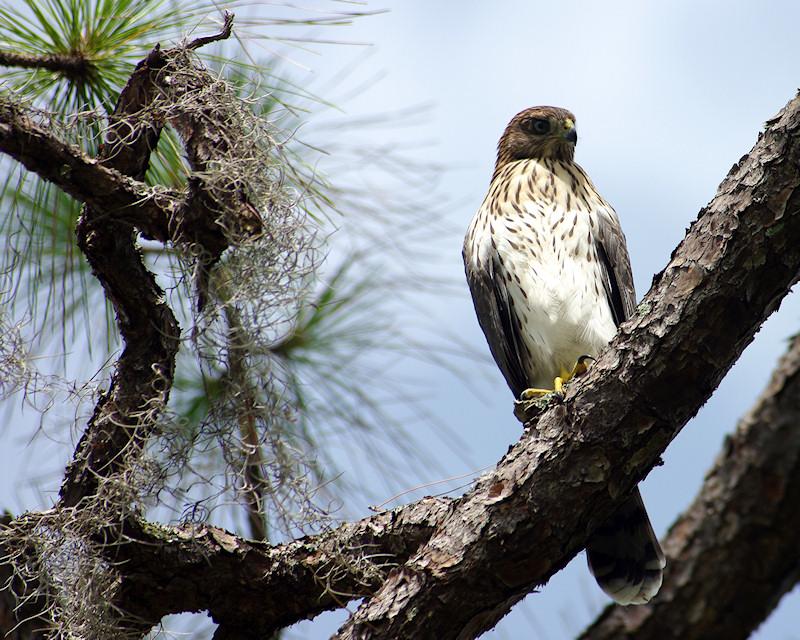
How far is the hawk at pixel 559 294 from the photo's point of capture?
3.29m

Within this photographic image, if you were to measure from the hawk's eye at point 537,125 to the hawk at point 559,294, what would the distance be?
1.33 ft

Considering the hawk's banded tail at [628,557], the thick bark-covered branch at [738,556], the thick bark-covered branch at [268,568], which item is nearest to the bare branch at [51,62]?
the thick bark-covered branch at [268,568]

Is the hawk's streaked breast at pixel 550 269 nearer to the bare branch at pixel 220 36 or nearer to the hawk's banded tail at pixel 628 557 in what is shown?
the hawk's banded tail at pixel 628 557

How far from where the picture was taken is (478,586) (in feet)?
8.32

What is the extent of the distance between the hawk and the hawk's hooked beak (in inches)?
11.6

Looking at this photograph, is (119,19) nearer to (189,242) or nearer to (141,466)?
(189,242)

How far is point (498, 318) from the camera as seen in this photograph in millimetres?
3697

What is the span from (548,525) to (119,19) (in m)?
1.99

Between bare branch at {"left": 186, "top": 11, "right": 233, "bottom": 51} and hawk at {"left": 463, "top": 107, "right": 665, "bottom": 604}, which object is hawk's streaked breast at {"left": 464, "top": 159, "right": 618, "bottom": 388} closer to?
hawk at {"left": 463, "top": 107, "right": 665, "bottom": 604}

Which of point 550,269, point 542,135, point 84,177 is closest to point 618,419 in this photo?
point 550,269

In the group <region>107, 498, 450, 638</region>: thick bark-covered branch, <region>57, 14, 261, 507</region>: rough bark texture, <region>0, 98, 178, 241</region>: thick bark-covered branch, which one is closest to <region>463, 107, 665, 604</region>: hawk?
<region>107, 498, 450, 638</region>: thick bark-covered branch

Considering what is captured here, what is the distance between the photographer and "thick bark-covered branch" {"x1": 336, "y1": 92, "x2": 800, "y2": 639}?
234 cm

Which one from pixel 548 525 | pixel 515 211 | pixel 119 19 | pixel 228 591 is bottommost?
pixel 548 525

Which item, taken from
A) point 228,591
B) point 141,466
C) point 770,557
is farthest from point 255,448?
point 770,557
